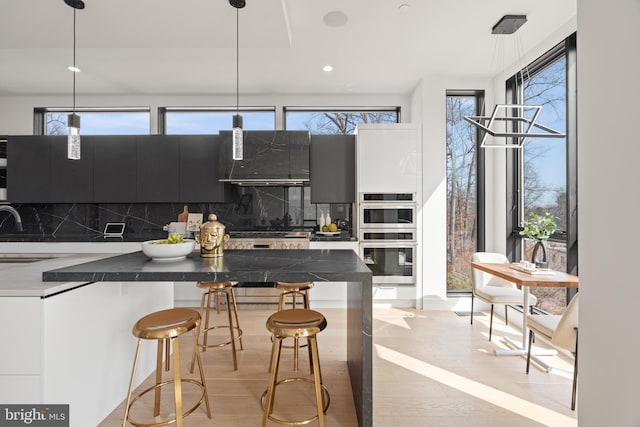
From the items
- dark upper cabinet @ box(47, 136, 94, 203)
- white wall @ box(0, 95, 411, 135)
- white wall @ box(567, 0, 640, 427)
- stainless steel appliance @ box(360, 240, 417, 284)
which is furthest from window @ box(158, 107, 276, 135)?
white wall @ box(567, 0, 640, 427)

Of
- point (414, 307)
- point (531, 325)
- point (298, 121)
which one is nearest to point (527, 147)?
point (531, 325)

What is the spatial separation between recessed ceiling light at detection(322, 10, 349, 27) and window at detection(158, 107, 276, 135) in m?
1.90

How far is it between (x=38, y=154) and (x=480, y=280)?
18.8 ft

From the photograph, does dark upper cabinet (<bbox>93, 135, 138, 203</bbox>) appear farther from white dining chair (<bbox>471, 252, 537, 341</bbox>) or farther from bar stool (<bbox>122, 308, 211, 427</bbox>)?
white dining chair (<bbox>471, 252, 537, 341</bbox>)

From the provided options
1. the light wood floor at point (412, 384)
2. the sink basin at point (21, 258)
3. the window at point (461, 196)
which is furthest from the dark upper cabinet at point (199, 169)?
the window at point (461, 196)

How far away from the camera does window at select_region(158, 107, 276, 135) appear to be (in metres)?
4.56

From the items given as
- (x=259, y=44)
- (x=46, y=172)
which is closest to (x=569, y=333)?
(x=259, y=44)

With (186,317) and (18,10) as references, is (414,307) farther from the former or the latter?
(18,10)

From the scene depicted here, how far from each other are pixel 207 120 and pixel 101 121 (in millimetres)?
1556

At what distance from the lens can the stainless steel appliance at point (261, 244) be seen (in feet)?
12.6

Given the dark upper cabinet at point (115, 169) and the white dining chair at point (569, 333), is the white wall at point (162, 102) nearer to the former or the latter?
the dark upper cabinet at point (115, 169)

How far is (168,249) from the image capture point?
193cm

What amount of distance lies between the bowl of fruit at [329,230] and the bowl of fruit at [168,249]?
90.9 inches

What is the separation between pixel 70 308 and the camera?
5.38 feet
